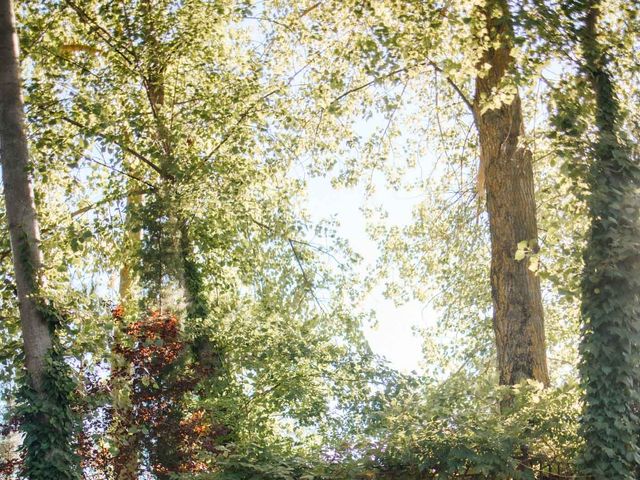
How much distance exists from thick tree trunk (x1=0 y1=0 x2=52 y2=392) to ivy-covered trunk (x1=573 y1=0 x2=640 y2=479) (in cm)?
539

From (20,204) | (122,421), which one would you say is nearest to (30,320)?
(20,204)

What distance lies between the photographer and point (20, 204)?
360 inches

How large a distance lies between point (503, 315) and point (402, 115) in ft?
18.8

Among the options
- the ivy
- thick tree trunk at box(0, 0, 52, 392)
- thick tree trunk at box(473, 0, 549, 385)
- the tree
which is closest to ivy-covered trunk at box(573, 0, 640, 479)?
the tree

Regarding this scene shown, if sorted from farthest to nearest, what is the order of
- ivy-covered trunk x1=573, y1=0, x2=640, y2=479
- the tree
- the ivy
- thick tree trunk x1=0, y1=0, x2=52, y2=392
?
the tree
thick tree trunk x1=0, y1=0, x2=52, y2=392
the ivy
ivy-covered trunk x1=573, y1=0, x2=640, y2=479

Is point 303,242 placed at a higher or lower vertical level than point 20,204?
higher

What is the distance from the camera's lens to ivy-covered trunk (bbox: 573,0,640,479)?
8.02 m

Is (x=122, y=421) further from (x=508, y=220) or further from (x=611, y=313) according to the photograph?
(x=611, y=313)

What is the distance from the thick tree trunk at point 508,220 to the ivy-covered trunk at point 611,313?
125 centimetres

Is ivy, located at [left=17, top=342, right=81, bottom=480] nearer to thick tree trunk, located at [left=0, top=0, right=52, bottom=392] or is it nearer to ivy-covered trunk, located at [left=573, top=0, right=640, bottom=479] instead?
thick tree trunk, located at [left=0, top=0, right=52, bottom=392]

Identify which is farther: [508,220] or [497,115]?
[497,115]

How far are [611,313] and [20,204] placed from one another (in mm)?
6012

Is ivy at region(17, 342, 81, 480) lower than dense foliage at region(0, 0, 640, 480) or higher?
lower

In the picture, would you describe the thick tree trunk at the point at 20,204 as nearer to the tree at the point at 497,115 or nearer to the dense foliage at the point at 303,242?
the dense foliage at the point at 303,242
